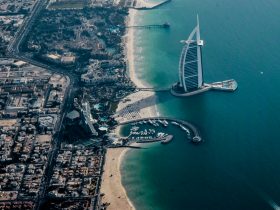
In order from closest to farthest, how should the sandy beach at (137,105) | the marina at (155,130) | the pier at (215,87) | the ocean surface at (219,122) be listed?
the ocean surface at (219,122), the marina at (155,130), the sandy beach at (137,105), the pier at (215,87)

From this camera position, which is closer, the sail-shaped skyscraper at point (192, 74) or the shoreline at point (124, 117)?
the shoreline at point (124, 117)

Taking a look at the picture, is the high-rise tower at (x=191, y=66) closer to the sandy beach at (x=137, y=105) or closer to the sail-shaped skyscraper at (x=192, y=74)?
the sail-shaped skyscraper at (x=192, y=74)

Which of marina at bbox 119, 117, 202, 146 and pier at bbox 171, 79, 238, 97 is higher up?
pier at bbox 171, 79, 238, 97

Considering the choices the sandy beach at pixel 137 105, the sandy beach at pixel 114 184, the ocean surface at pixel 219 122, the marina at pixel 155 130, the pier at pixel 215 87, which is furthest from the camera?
the pier at pixel 215 87

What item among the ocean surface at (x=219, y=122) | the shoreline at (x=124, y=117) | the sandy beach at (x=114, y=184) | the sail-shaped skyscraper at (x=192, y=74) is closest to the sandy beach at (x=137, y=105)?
the shoreline at (x=124, y=117)

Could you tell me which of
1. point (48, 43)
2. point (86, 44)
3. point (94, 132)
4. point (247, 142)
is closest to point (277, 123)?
point (247, 142)

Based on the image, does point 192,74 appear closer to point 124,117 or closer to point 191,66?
point 191,66

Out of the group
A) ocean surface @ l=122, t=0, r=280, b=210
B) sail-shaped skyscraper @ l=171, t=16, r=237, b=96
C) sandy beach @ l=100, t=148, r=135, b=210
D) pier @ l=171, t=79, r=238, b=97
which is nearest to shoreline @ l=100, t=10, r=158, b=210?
sandy beach @ l=100, t=148, r=135, b=210

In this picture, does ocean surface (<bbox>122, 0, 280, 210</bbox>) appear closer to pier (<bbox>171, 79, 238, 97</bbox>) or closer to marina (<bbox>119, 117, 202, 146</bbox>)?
pier (<bbox>171, 79, 238, 97</bbox>)
